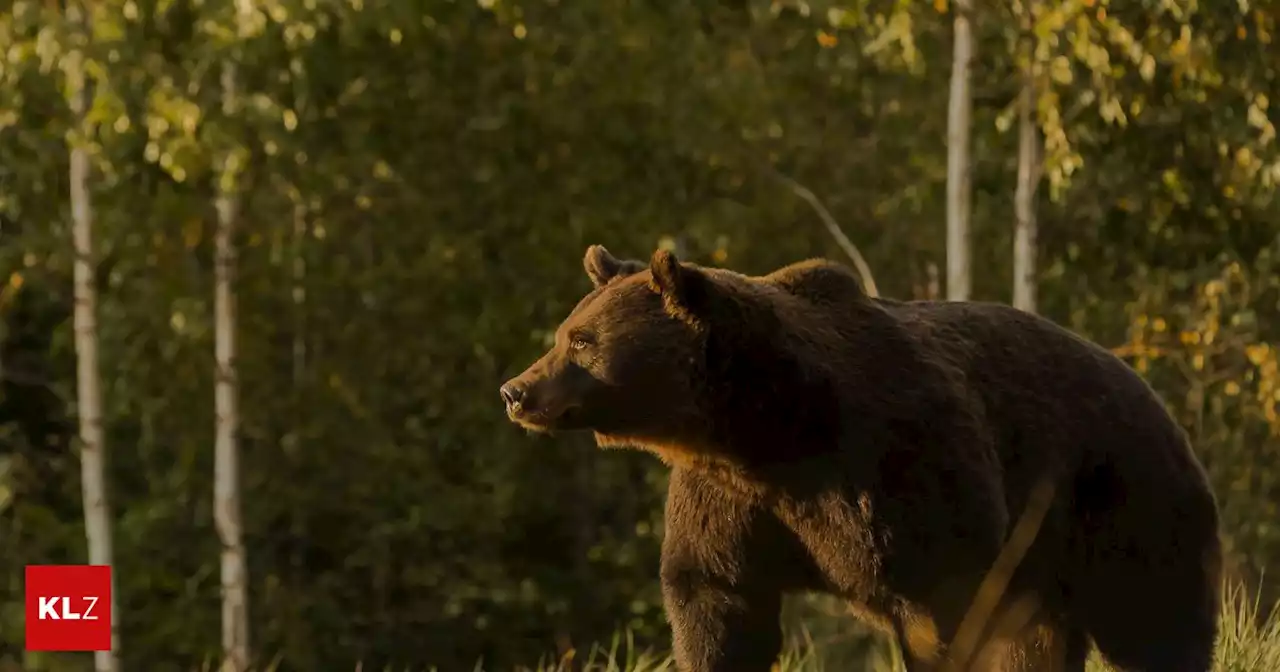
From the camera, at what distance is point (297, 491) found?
1376 centimetres

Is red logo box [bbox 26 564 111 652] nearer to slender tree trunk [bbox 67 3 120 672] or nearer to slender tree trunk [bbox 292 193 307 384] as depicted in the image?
slender tree trunk [bbox 67 3 120 672]

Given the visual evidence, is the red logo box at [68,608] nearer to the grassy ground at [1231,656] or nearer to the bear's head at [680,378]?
the grassy ground at [1231,656]

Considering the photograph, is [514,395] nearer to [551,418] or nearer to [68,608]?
[551,418]

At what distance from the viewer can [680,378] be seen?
11.3 ft

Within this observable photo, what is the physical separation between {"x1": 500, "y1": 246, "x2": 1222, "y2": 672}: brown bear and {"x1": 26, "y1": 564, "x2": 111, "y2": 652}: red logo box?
4.21 meters

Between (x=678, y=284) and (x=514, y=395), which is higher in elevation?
(x=678, y=284)

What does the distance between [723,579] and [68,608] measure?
530 cm

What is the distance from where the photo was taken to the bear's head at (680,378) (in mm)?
3441

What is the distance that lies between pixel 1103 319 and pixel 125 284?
690 cm

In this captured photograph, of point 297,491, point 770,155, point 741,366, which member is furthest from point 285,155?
point 741,366

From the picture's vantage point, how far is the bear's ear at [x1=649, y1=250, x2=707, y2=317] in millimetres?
3414

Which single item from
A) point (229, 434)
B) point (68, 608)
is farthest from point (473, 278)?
point (68, 608)

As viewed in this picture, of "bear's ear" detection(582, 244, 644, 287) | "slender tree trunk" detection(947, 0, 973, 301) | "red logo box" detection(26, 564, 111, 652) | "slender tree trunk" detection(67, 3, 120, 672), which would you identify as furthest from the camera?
"slender tree trunk" detection(67, 3, 120, 672)

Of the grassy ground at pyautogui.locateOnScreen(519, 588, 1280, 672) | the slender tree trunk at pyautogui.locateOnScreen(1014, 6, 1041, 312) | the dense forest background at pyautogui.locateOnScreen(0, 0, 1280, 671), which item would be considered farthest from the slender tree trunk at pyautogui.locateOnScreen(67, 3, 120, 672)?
the grassy ground at pyautogui.locateOnScreen(519, 588, 1280, 672)
